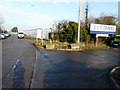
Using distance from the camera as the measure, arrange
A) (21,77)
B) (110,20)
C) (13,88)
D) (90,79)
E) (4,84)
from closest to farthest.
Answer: (13,88)
(4,84)
(90,79)
(21,77)
(110,20)

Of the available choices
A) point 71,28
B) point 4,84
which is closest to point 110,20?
point 71,28

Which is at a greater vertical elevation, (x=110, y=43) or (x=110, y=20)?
(x=110, y=20)

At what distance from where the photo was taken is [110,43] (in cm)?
1975

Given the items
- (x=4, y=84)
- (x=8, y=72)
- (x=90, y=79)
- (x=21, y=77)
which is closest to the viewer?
(x=4, y=84)

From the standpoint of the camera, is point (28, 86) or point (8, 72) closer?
point (28, 86)

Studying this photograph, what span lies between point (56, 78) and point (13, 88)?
1.87 meters

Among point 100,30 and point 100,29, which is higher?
point 100,29

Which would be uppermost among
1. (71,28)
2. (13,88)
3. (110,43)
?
(71,28)

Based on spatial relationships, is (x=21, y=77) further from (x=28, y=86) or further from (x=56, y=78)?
(x=56, y=78)

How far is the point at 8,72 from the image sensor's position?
670 cm

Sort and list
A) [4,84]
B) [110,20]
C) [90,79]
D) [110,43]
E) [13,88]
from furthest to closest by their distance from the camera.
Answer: [110,20] < [110,43] < [90,79] < [4,84] < [13,88]

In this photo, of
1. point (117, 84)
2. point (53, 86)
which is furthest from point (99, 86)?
point (53, 86)

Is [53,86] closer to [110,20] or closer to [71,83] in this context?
[71,83]

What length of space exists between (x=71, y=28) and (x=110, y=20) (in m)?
14.2
